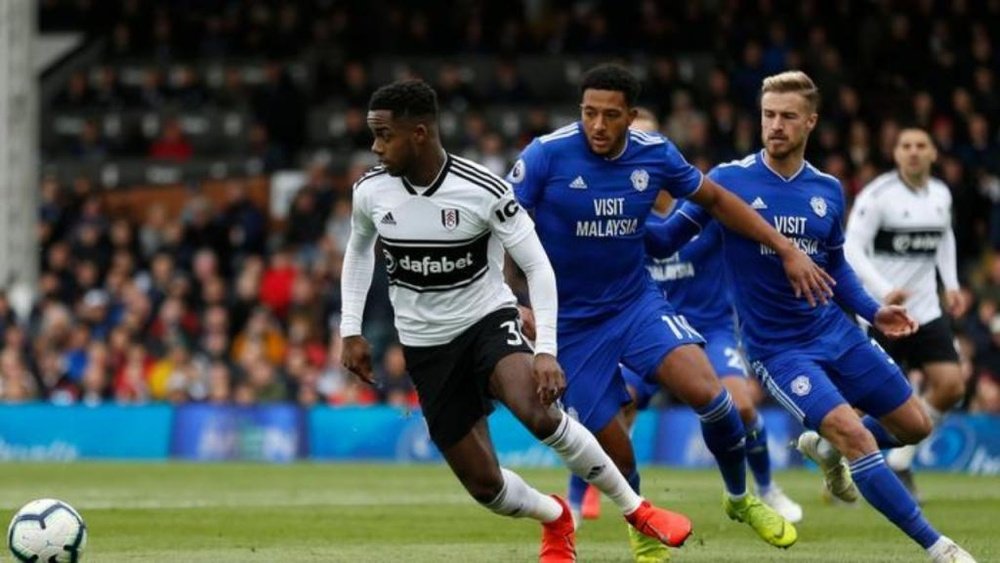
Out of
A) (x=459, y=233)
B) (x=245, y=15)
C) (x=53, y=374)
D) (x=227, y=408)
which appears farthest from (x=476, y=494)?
(x=245, y=15)

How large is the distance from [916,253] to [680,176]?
4.99 m

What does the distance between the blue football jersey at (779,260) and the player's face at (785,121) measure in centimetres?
17

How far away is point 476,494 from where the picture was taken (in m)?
10.5

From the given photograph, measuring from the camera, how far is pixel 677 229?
11992 mm

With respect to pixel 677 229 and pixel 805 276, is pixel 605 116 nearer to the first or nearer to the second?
pixel 677 229

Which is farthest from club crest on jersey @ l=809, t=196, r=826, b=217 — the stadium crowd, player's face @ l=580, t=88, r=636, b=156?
the stadium crowd

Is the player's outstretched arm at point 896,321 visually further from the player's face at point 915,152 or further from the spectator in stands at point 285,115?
the spectator in stands at point 285,115

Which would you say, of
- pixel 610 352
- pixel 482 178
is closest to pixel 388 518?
pixel 610 352

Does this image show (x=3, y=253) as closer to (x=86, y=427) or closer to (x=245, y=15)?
(x=86, y=427)

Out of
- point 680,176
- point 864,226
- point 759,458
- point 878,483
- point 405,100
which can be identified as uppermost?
point 405,100

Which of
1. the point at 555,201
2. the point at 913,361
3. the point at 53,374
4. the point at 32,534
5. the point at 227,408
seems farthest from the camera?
the point at 53,374

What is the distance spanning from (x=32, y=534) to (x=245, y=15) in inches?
900

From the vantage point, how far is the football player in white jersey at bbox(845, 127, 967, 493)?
1562 centimetres

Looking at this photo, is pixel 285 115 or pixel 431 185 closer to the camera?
pixel 431 185
